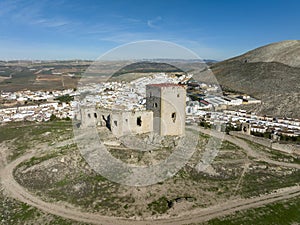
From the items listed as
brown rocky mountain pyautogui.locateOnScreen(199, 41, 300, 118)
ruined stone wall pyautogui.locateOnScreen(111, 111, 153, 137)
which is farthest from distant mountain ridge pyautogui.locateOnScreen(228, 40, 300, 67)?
ruined stone wall pyautogui.locateOnScreen(111, 111, 153, 137)

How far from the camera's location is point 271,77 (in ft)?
227

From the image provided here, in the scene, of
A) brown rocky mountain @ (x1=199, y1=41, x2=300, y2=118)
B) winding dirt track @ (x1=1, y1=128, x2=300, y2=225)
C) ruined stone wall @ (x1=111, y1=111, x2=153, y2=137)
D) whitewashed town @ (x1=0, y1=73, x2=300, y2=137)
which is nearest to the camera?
winding dirt track @ (x1=1, y1=128, x2=300, y2=225)

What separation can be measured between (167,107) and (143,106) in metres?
29.5

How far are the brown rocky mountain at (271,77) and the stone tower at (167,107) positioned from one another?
3499 cm

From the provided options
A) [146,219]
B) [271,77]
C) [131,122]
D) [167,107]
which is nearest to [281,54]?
[271,77]

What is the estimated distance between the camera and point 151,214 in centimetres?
1472

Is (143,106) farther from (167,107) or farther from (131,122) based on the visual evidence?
(167,107)

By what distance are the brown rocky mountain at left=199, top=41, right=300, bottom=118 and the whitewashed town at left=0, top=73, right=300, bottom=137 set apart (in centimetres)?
439

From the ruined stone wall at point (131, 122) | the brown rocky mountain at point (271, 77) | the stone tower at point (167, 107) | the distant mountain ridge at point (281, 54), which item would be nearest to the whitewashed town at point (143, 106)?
the brown rocky mountain at point (271, 77)

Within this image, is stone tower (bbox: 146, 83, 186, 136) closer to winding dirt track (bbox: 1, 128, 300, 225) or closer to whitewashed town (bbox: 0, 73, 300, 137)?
winding dirt track (bbox: 1, 128, 300, 225)

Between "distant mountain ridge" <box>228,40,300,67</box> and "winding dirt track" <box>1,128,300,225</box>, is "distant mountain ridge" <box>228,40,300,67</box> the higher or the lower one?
the higher one

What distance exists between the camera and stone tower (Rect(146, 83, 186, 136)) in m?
23.1

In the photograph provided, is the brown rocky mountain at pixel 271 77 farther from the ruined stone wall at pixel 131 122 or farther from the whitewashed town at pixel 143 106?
the ruined stone wall at pixel 131 122

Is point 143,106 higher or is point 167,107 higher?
point 167,107
